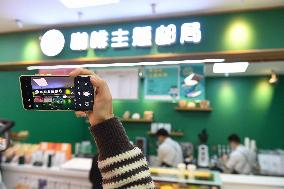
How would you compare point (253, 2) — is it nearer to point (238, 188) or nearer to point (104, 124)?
point (238, 188)

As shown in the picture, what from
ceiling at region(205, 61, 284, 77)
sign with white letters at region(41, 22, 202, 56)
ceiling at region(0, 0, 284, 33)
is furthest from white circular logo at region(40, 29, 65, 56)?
ceiling at region(205, 61, 284, 77)

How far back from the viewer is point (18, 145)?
397 cm

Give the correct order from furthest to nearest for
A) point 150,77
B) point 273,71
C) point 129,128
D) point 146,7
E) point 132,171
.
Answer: point 129,128 < point 273,71 < point 150,77 < point 146,7 < point 132,171

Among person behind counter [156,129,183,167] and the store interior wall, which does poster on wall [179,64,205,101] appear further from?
the store interior wall

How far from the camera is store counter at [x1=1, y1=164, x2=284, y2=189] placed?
2.74 meters

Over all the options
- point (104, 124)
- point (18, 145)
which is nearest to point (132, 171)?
point (104, 124)

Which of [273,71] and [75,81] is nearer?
[75,81]

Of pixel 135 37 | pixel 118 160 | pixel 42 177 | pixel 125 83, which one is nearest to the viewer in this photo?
pixel 118 160

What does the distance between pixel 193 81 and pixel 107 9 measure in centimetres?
122

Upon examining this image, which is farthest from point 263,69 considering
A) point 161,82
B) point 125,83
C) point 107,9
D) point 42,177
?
point 42,177

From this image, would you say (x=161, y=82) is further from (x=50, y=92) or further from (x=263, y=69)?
(x=263, y=69)

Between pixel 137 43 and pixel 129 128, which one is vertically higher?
pixel 137 43

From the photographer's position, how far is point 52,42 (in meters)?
3.38

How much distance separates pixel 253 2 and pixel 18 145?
140 inches
